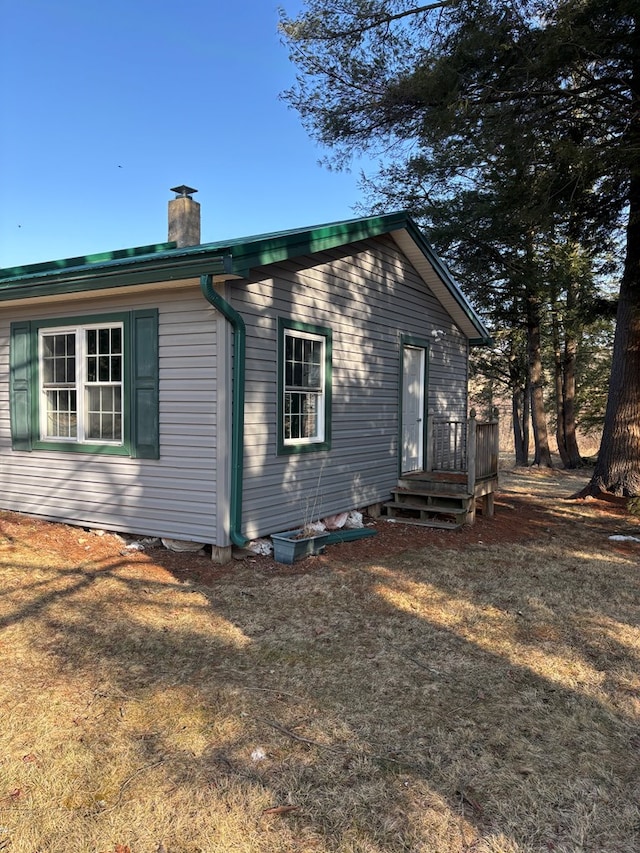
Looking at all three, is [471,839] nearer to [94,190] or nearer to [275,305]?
[275,305]

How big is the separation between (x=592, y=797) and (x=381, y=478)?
20.9 feet

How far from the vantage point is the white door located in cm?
953

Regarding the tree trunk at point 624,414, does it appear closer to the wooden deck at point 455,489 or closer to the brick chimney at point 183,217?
the wooden deck at point 455,489

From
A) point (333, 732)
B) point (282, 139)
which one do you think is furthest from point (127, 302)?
point (282, 139)

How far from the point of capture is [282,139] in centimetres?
1446

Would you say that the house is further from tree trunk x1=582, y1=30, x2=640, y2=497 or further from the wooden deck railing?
tree trunk x1=582, y1=30, x2=640, y2=497

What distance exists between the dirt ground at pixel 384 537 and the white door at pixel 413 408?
4.63 ft

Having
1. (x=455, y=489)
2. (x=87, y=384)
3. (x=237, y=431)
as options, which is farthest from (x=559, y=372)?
(x=87, y=384)

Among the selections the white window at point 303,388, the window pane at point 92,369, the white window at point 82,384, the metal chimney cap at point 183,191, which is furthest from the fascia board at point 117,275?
the metal chimney cap at point 183,191

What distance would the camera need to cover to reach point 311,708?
10.6 ft

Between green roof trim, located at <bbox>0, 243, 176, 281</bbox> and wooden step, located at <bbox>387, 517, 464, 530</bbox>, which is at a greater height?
green roof trim, located at <bbox>0, 243, 176, 281</bbox>

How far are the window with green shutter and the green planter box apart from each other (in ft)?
5.36

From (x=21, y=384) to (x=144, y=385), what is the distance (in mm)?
2109

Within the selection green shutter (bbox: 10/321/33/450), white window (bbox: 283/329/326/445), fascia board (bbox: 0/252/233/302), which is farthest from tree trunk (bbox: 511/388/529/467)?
fascia board (bbox: 0/252/233/302)
